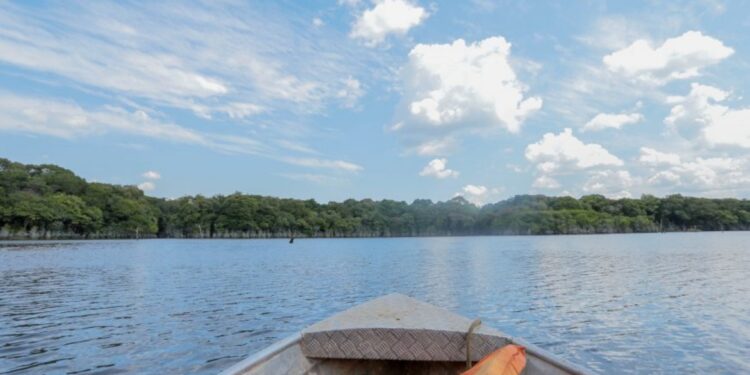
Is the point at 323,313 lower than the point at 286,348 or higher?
lower

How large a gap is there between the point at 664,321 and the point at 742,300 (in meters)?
7.65

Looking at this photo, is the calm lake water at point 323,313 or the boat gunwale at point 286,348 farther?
the calm lake water at point 323,313

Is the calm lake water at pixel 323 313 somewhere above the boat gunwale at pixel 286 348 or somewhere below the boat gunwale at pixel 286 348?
below

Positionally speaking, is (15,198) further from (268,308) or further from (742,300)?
(742,300)

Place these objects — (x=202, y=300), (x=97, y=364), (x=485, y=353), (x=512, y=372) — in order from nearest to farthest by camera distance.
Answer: (x=512, y=372) → (x=485, y=353) → (x=97, y=364) → (x=202, y=300)

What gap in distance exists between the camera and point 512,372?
3.93 m

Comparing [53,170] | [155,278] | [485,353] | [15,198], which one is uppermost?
[53,170]

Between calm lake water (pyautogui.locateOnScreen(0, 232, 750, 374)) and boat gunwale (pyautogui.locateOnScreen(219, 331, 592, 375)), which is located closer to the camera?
boat gunwale (pyautogui.locateOnScreen(219, 331, 592, 375))

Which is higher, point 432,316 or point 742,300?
point 432,316

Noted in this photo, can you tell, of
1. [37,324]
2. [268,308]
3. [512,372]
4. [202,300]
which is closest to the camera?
[512,372]

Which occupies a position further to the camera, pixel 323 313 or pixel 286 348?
pixel 323 313

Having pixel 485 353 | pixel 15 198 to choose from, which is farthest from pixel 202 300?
pixel 15 198

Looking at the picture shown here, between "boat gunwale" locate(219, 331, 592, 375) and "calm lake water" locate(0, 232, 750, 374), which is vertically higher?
"boat gunwale" locate(219, 331, 592, 375)

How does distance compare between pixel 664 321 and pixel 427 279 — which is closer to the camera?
pixel 664 321
